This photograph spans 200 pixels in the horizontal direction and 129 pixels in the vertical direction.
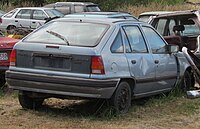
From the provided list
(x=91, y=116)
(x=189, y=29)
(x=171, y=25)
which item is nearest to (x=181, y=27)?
(x=189, y=29)

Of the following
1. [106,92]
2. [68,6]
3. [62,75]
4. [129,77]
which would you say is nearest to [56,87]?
[62,75]

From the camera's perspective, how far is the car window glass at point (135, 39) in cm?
794

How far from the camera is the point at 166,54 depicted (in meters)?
8.92

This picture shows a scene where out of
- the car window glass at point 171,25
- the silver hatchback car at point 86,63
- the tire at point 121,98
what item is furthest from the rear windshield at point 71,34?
the car window glass at point 171,25

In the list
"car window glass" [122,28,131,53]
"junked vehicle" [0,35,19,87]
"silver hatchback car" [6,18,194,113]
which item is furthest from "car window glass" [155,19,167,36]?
"car window glass" [122,28,131,53]

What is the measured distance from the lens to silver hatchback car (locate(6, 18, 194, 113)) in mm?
6996

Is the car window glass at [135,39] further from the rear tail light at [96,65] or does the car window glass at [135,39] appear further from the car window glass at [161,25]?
the car window glass at [161,25]

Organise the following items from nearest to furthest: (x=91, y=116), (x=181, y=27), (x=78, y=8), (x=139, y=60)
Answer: (x=91, y=116), (x=139, y=60), (x=181, y=27), (x=78, y=8)

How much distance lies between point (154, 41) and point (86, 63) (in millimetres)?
2154

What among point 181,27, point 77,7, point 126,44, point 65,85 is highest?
point 126,44

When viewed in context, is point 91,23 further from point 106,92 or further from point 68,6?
point 68,6

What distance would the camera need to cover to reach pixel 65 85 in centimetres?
702

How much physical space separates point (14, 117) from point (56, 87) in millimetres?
908

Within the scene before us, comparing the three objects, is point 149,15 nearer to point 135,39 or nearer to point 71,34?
point 135,39
